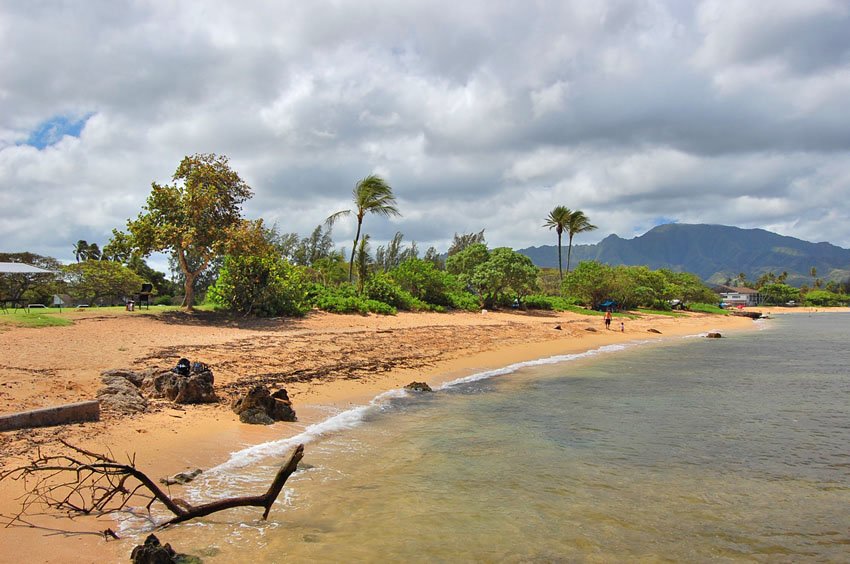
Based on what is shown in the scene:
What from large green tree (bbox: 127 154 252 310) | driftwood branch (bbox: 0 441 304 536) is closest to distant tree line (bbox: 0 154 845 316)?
large green tree (bbox: 127 154 252 310)

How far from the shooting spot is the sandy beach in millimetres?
6281

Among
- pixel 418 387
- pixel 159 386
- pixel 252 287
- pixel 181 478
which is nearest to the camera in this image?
pixel 181 478

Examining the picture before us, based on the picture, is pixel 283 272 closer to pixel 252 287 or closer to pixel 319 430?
pixel 252 287

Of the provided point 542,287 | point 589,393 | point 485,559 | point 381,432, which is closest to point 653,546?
point 485,559

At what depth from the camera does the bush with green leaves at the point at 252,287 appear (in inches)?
932

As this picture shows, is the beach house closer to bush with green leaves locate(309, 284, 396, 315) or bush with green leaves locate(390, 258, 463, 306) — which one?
bush with green leaves locate(390, 258, 463, 306)

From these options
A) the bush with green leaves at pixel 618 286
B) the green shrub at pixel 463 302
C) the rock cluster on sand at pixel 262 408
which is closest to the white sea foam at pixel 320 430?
the rock cluster on sand at pixel 262 408

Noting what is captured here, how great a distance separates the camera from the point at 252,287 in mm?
23875

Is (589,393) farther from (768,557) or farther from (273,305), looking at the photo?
(273,305)

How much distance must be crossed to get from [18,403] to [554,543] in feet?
24.7

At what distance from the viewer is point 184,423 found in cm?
808

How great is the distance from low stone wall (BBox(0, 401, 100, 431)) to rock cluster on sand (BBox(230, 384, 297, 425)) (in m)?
2.11

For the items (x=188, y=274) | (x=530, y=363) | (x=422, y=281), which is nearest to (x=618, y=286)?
(x=422, y=281)

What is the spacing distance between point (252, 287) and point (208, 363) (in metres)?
11.8
